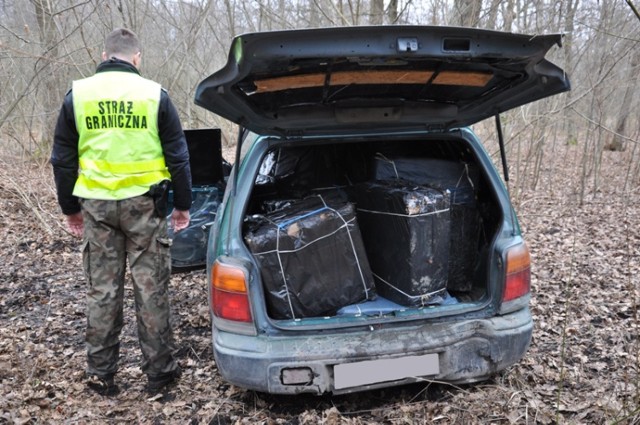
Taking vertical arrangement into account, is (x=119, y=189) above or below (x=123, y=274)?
above

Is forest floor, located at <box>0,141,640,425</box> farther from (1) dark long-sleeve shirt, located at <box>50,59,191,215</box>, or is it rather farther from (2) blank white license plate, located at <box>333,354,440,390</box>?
(1) dark long-sleeve shirt, located at <box>50,59,191,215</box>

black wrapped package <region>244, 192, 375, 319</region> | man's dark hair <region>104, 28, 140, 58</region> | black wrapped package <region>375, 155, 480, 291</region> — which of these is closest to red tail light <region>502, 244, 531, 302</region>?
black wrapped package <region>375, 155, 480, 291</region>

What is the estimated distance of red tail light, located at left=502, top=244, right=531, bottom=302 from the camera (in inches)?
108

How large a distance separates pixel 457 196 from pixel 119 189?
2132 millimetres

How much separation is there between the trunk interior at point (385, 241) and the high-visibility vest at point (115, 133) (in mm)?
703

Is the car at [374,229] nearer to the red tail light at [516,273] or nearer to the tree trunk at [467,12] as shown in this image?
the red tail light at [516,273]

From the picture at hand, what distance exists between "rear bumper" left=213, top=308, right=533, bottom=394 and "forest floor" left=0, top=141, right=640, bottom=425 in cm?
22

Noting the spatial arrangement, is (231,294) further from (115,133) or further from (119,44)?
(119,44)

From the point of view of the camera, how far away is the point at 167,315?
10.0ft

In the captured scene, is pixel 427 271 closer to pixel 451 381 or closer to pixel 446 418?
pixel 451 381

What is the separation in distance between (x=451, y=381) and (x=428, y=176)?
141 centimetres

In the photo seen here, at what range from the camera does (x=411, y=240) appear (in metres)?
2.88

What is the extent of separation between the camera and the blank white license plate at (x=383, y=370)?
8.13 ft

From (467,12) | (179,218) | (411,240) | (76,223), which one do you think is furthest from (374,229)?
(467,12)
